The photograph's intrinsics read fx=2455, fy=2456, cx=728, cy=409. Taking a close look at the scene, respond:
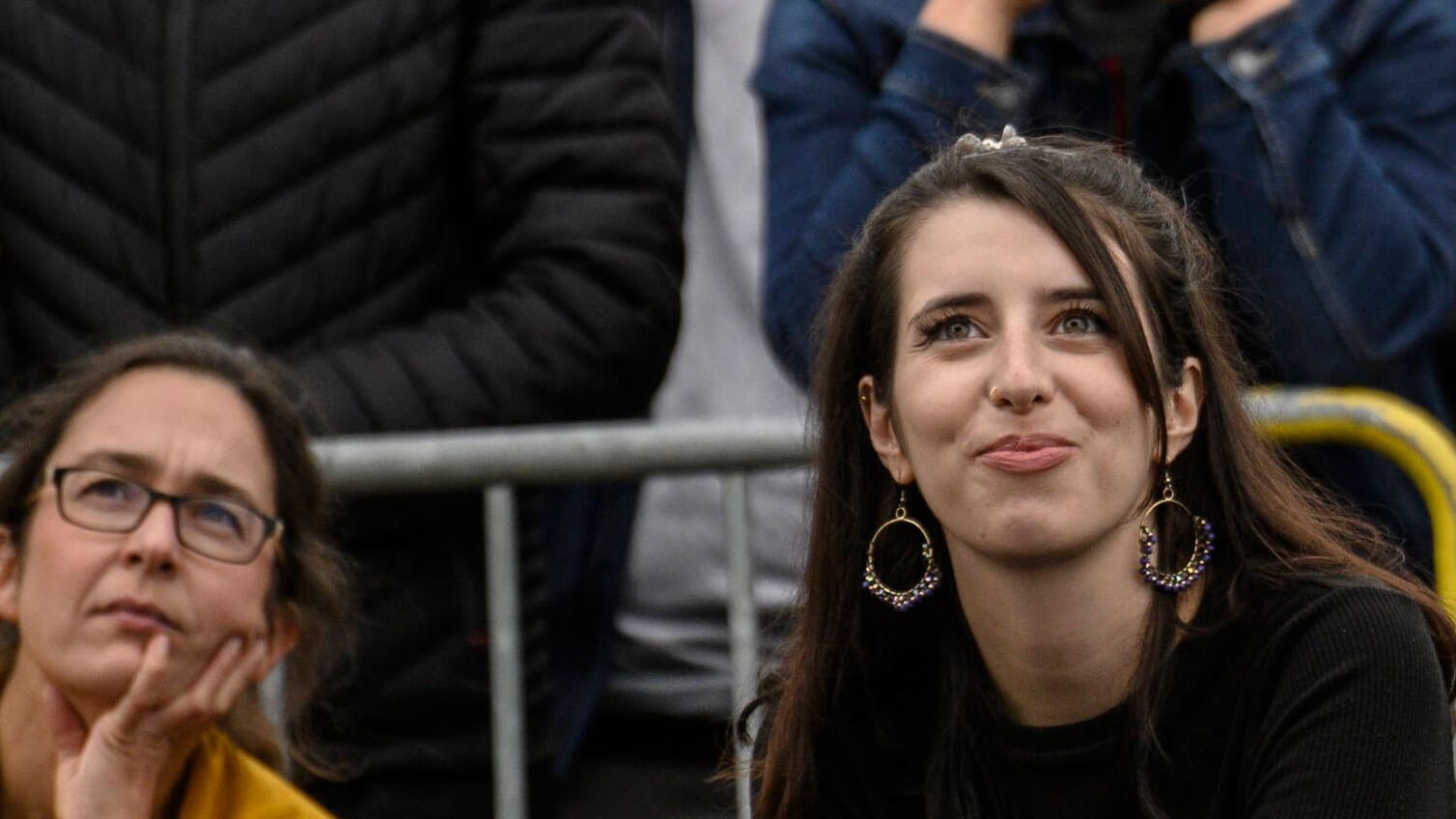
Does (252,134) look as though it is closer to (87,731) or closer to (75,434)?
(75,434)

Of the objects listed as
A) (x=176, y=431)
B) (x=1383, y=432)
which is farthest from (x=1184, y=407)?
(x=176, y=431)

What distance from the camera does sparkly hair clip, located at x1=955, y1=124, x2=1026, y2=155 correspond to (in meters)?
2.98

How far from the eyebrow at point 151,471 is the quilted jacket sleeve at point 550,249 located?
21 cm

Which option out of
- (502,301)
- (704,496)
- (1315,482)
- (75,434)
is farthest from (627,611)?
(1315,482)

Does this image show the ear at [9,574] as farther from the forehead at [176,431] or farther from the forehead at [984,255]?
the forehead at [984,255]

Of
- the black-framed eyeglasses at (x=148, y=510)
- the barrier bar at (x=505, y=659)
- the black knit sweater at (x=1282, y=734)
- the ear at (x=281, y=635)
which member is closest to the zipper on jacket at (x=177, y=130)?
the black-framed eyeglasses at (x=148, y=510)

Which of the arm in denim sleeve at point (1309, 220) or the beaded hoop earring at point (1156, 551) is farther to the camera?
the arm in denim sleeve at point (1309, 220)

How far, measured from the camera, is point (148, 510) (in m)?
3.40

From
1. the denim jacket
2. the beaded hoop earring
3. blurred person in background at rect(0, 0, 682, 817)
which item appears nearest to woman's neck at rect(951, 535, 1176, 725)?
the beaded hoop earring

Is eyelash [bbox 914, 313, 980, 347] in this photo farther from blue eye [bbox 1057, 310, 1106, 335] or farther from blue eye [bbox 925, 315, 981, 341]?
blue eye [bbox 1057, 310, 1106, 335]

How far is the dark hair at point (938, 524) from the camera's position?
9.26ft

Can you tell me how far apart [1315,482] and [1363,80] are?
86 centimetres

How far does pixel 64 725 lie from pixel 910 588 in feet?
3.90

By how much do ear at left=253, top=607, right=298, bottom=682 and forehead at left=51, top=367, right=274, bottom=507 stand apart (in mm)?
169
